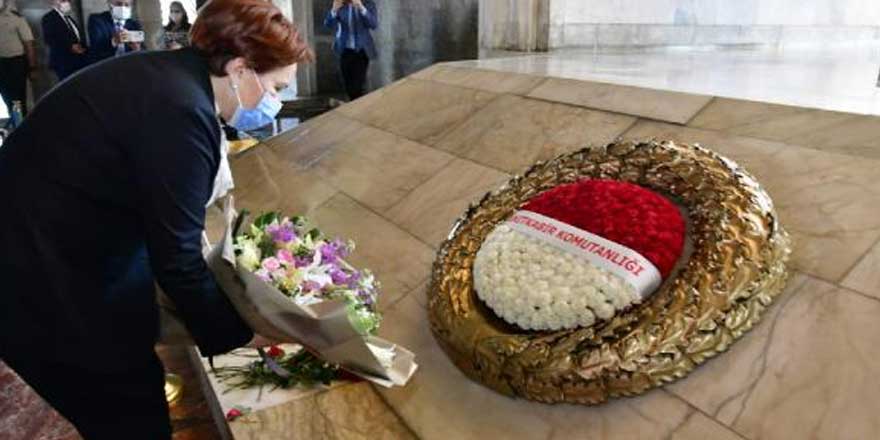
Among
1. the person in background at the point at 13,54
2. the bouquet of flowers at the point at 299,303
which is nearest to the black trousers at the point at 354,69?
the person in background at the point at 13,54

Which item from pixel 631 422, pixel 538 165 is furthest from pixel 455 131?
pixel 631 422

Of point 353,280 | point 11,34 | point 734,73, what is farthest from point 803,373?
point 11,34

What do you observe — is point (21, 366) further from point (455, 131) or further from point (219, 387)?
point (455, 131)

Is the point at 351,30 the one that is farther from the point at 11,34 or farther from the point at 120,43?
the point at 11,34

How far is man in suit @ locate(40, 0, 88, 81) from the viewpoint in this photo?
22.5ft

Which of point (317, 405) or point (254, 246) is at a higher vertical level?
point (254, 246)

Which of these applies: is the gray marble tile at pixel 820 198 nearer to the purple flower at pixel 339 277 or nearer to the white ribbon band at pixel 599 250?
the white ribbon band at pixel 599 250

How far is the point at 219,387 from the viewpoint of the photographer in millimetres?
2076

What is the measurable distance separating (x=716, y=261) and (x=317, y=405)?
1.18m

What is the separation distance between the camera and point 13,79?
7.35 meters

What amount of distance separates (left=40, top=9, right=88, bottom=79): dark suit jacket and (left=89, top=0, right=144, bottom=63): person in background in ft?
0.57

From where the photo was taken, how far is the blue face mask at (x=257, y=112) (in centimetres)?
176

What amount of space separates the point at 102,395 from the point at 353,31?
226 inches

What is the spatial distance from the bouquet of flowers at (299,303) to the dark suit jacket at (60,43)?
6217 mm
